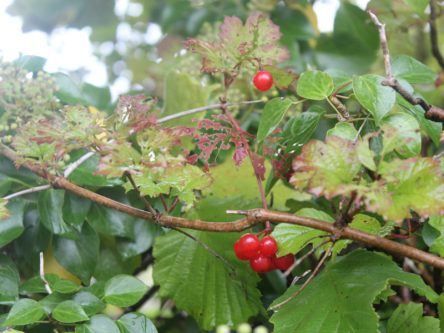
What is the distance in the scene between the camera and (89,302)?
676 millimetres

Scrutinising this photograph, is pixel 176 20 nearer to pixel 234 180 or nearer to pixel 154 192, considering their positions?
pixel 234 180

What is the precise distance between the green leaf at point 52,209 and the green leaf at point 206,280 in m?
0.14

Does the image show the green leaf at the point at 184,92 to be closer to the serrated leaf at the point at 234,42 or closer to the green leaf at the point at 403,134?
the serrated leaf at the point at 234,42

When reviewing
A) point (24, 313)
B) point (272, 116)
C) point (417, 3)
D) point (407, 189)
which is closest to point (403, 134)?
point (407, 189)

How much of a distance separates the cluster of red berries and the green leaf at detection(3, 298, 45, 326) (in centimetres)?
23

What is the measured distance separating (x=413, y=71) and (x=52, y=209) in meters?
0.49

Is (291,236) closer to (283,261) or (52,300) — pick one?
(283,261)

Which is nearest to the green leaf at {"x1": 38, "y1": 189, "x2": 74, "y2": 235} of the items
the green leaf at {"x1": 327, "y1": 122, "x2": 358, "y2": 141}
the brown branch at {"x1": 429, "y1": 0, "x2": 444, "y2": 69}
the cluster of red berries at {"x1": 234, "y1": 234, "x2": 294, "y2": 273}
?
the cluster of red berries at {"x1": 234, "y1": 234, "x2": 294, "y2": 273}

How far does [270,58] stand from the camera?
704 millimetres

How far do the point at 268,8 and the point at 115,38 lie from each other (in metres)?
0.66

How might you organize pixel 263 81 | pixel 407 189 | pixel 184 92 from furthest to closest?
pixel 184 92
pixel 263 81
pixel 407 189

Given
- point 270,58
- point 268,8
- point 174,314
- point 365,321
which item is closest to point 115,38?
point 268,8

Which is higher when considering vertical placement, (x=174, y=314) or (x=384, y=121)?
(x=384, y=121)

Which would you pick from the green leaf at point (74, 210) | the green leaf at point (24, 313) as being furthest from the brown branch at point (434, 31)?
the green leaf at point (24, 313)
